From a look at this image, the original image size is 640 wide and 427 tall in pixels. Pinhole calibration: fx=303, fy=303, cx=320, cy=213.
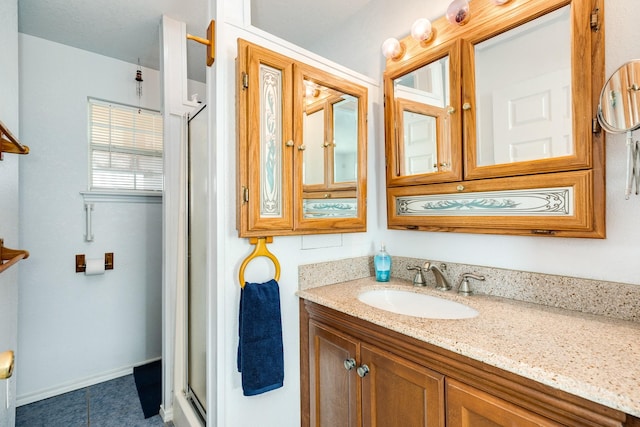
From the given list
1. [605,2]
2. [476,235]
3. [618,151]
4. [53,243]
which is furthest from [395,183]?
[53,243]

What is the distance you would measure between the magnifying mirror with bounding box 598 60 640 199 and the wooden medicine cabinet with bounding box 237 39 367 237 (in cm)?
93

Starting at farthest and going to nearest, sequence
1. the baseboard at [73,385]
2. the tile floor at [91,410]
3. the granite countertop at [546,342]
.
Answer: the baseboard at [73,385]
the tile floor at [91,410]
the granite countertop at [546,342]

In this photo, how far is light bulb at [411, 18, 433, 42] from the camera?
4.68 ft

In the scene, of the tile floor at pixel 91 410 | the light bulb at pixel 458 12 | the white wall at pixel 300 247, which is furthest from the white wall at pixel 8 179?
the light bulb at pixel 458 12

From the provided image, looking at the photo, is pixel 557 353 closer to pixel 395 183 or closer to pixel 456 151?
pixel 456 151

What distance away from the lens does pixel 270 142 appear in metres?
1.27

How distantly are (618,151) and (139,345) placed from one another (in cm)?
318

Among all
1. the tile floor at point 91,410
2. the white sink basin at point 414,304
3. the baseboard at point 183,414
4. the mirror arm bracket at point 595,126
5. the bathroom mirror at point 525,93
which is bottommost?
the tile floor at point 91,410

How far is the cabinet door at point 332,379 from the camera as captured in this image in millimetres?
1175

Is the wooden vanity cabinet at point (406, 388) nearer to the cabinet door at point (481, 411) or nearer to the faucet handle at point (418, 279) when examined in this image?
the cabinet door at point (481, 411)

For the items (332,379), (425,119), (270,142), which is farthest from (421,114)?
(332,379)

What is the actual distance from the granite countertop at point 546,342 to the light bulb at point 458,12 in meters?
1.18

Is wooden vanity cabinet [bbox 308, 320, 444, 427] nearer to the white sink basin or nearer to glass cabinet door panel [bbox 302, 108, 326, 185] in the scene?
the white sink basin

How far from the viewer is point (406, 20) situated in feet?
5.26
